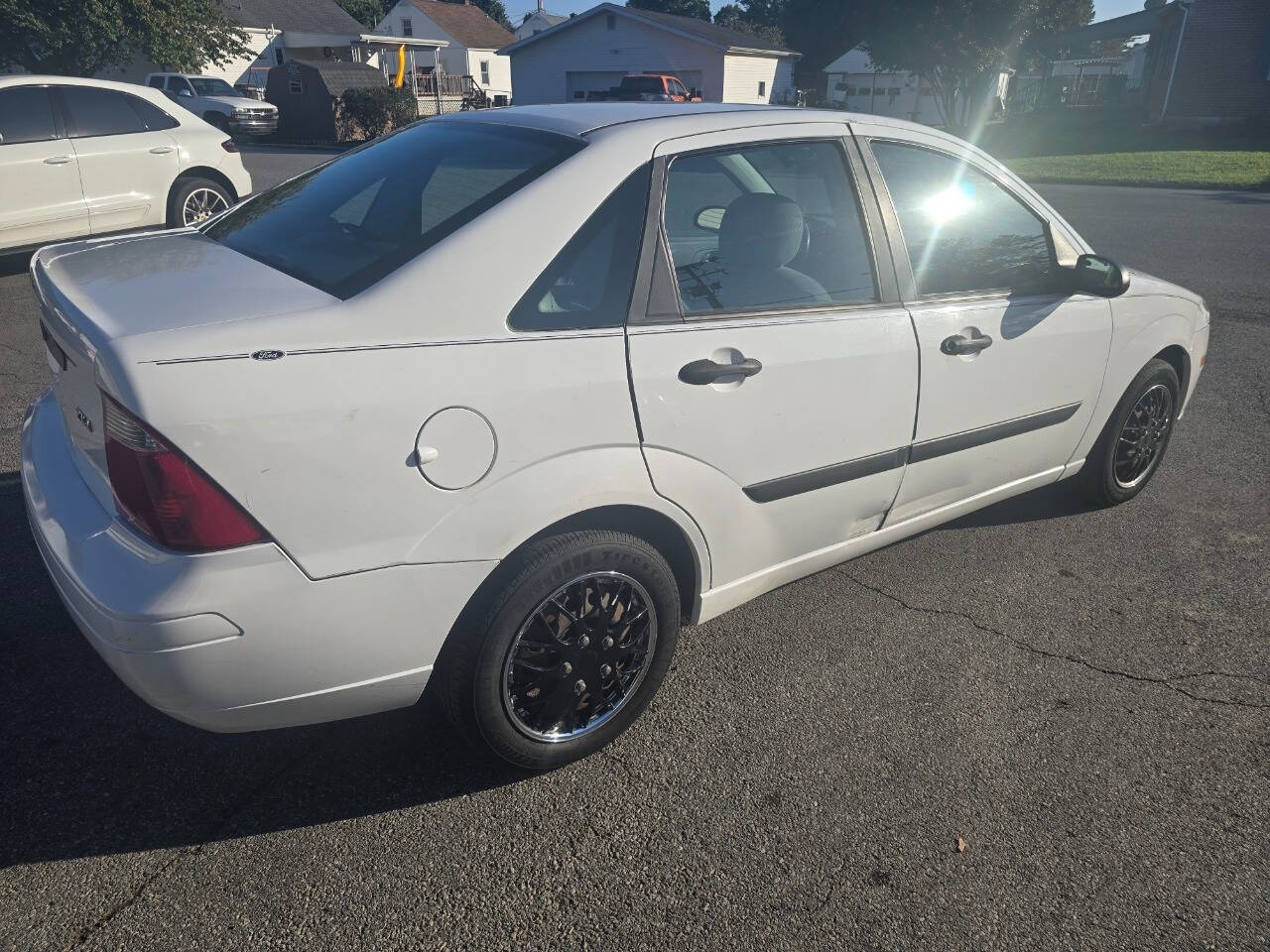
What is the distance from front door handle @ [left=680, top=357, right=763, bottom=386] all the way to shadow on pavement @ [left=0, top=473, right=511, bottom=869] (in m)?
1.11

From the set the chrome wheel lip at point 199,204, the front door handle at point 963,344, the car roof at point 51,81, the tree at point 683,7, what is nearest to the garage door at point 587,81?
the chrome wheel lip at point 199,204

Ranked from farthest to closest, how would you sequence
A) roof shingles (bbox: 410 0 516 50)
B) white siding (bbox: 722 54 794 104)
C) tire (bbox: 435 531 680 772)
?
roof shingles (bbox: 410 0 516 50)
white siding (bbox: 722 54 794 104)
tire (bbox: 435 531 680 772)

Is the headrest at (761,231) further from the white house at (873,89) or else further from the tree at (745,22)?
the tree at (745,22)

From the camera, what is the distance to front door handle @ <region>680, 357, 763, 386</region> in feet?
8.54

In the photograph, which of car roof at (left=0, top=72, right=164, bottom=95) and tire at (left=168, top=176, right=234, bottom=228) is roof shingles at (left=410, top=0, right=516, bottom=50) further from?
car roof at (left=0, top=72, right=164, bottom=95)

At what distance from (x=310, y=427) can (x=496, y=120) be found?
147 cm

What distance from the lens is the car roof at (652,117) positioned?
9.22 ft

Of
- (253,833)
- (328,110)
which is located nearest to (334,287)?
(253,833)

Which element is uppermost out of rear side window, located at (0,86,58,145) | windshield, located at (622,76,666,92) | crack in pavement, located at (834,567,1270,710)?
windshield, located at (622,76,666,92)

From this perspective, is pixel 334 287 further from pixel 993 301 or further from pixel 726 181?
pixel 993 301

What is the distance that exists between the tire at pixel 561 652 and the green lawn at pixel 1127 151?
2127cm

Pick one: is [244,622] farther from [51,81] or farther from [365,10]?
[365,10]

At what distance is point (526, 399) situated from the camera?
2.33m

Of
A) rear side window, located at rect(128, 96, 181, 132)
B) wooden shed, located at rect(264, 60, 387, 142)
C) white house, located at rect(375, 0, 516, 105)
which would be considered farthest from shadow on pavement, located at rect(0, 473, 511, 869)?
white house, located at rect(375, 0, 516, 105)
